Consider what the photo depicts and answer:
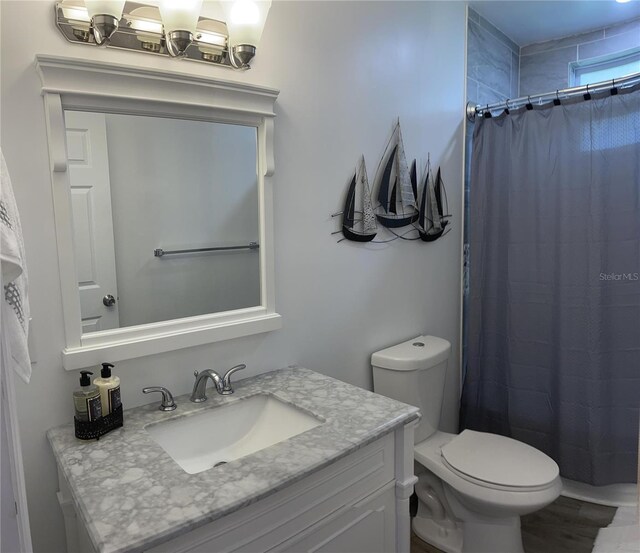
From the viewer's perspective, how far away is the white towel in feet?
2.42

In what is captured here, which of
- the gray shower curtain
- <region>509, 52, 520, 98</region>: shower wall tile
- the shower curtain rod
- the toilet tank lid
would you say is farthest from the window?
the toilet tank lid

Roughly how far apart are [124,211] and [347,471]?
0.95m

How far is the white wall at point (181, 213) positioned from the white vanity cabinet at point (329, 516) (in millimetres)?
578

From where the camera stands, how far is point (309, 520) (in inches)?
45.4

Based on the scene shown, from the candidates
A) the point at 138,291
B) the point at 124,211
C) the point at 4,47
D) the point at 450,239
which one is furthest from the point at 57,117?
the point at 450,239

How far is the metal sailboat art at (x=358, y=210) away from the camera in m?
1.88

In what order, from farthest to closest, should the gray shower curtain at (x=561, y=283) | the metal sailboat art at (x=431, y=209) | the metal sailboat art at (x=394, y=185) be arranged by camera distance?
the metal sailboat art at (x=431, y=209), the gray shower curtain at (x=561, y=283), the metal sailboat art at (x=394, y=185)

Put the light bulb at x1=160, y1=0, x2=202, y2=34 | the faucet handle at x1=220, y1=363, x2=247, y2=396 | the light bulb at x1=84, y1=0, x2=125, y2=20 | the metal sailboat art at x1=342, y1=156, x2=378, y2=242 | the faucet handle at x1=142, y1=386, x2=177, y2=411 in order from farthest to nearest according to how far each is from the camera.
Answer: the metal sailboat art at x1=342, y1=156, x2=378, y2=242, the faucet handle at x1=220, y1=363, x2=247, y2=396, the faucet handle at x1=142, y1=386, x2=177, y2=411, the light bulb at x1=160, y1=0, x2=202, y2=34, the light bulb at x1=84, y1=0, x2=125, y2=20

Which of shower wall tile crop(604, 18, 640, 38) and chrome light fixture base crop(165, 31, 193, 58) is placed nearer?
chrome light fixture base crop(165, 31, 193, 58)

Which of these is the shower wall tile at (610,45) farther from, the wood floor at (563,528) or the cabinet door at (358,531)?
the cabinet door at (358,531)

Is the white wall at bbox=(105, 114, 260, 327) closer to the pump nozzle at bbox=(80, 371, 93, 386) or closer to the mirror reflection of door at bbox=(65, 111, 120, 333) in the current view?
the mirror reflection of door at bbox=(65, 111, 120, 333)

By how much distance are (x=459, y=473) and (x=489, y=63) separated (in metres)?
2.13

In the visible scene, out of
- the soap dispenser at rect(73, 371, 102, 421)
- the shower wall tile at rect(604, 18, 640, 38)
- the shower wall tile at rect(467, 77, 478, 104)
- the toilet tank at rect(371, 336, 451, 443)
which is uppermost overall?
the shower wall tile at rect(604, 18, 640, 38)
